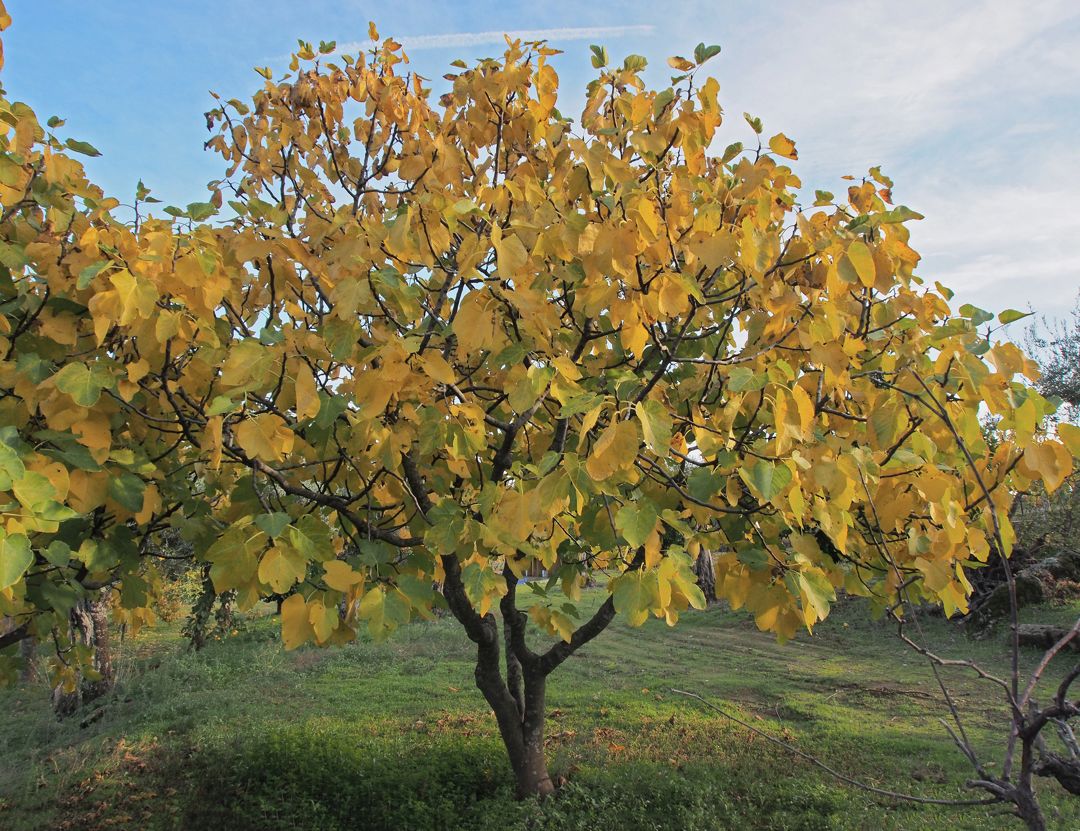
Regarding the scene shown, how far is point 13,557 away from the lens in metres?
1.50

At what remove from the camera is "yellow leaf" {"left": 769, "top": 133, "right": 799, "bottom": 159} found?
7.96 ft

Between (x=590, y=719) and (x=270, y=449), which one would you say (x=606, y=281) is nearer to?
(x=270, y=449)

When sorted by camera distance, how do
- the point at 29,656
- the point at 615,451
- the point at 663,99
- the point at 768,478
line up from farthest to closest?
the point at 29,656
the point at 663,99
the point at 768,478
the point at 615,451

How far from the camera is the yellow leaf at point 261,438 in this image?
2113 millimetres

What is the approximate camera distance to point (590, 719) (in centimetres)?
725

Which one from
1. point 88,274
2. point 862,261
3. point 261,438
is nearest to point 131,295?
point 88,274

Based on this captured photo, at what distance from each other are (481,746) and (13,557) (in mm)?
5207

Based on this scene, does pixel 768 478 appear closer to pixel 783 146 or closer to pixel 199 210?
pixel 783 146

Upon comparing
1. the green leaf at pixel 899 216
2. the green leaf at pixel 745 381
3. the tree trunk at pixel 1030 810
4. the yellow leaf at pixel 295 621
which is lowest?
the tree trunk at pixel 1030 810

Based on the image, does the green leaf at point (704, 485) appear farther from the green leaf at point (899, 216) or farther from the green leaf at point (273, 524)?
the green leaf at point (273, 524)

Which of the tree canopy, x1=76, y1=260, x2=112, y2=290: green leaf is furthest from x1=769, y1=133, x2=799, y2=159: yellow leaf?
x1=76, y1=260, x2=112, y2=290: green leaf

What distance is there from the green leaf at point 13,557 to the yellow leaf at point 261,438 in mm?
648

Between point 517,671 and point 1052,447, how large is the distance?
Answer: 4.18 m

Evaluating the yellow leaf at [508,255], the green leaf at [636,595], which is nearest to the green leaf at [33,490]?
the yellow leaf at [508,255]
